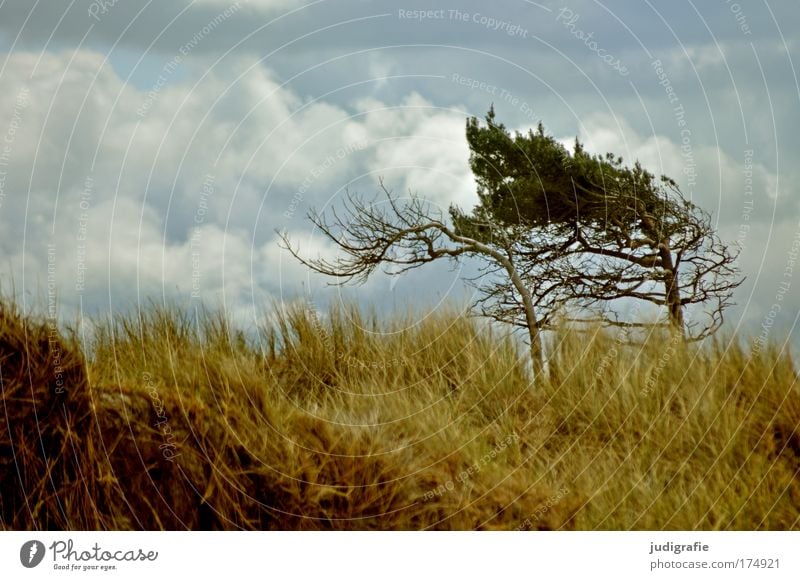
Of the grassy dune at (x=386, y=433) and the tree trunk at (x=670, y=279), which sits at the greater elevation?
the tree trunk at (x=670, y=279)

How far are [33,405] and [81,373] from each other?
343 mm

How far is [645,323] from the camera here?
7977mm

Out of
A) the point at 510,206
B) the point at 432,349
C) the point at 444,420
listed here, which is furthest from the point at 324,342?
the point at 510,206

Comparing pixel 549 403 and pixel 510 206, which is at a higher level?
pixel 510 206

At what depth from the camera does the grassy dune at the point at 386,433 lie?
510cm
